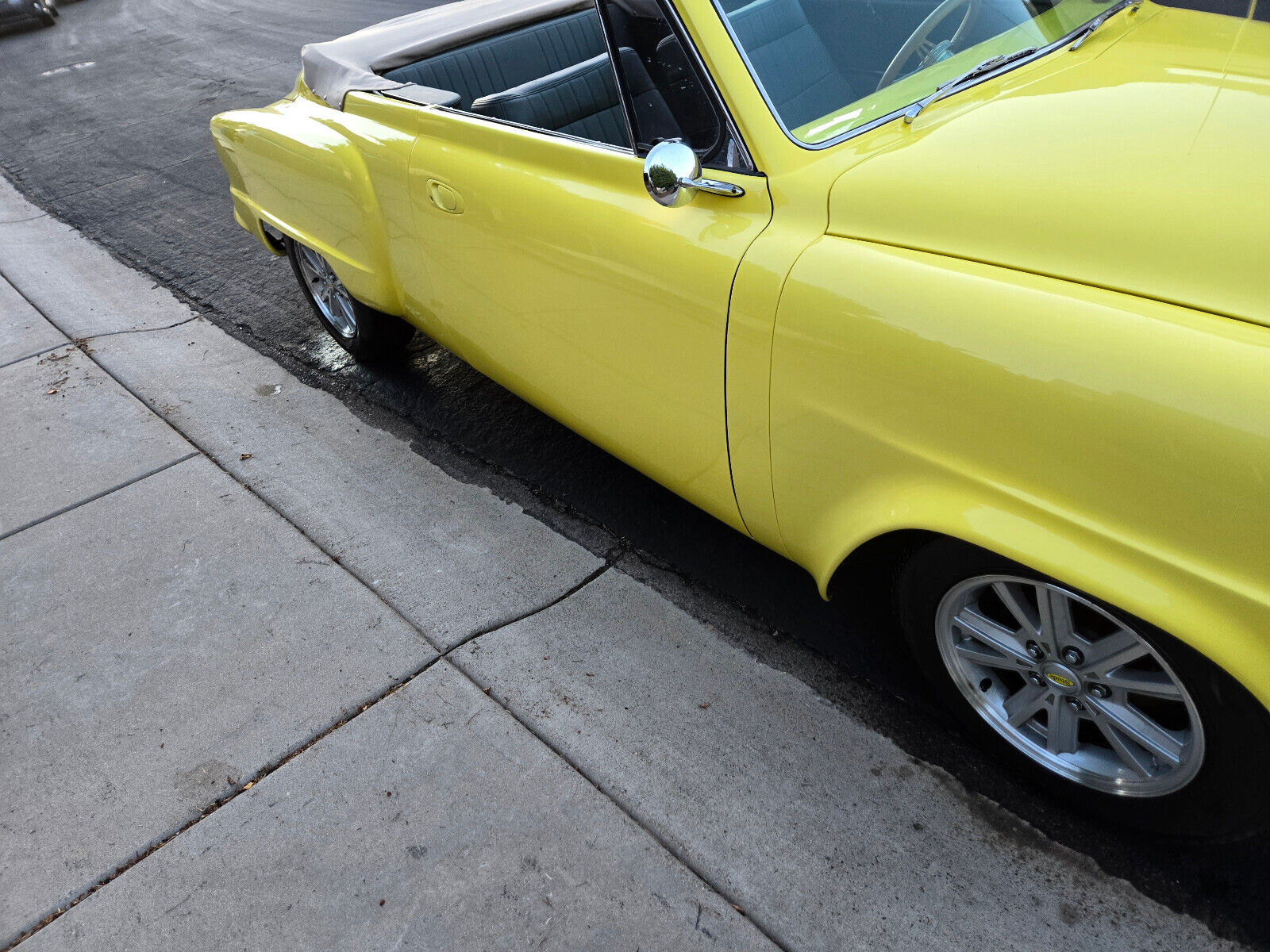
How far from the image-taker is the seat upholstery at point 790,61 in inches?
77.3

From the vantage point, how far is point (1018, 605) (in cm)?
180

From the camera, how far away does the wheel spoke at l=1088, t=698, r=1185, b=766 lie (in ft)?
5.69

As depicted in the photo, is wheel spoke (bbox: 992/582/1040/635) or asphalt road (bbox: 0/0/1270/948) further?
asphalt road (bbox: 0/0/1270/948)

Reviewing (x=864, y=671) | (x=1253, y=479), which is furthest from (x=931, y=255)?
(x=864, y=671)

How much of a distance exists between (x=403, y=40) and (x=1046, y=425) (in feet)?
8.85

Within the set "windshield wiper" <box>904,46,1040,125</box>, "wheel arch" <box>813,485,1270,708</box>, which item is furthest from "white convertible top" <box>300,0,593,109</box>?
"wheel arch" <box>813,485,1270,708</box>

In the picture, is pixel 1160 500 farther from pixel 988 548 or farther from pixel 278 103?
pixel 278 103

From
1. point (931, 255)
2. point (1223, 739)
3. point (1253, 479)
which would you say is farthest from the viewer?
point (931, 255)

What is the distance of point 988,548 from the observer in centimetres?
162

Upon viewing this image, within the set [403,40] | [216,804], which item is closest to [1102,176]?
[216,804]

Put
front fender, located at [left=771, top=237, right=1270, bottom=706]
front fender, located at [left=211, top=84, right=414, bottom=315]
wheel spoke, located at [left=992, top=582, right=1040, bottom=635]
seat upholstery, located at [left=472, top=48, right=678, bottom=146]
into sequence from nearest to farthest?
front fender, located at [left=771, top=237, right=1270, bottom=706] → wheel spoke, located at [left=992, top=582, right=1040, bottom=635] → seat upholstery, located at [left=472, top=48, right=678, bottom=146] → front fender, located at [left=211, top=84, right=414, bottom=315]

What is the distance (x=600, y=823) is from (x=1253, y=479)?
56.6 inches

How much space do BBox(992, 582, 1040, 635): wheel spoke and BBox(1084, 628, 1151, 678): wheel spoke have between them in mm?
106

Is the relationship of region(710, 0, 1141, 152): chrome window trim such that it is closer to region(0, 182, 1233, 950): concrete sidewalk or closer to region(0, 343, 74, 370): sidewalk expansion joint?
region(0, 182, 1233, 950): concrete sidewalk
